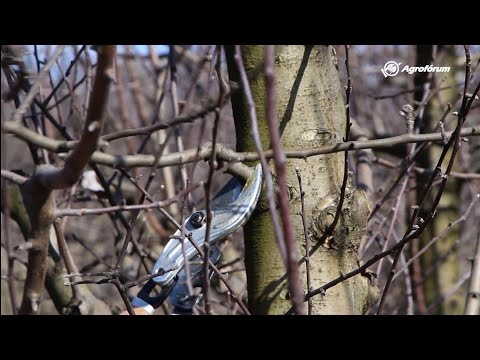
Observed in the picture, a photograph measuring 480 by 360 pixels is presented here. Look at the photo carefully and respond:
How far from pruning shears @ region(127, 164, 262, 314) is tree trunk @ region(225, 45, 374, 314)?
0.26 feet

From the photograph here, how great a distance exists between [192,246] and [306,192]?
0.36 m

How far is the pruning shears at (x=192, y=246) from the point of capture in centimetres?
176

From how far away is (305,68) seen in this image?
75.8 inches

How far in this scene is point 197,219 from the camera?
1.80 meters

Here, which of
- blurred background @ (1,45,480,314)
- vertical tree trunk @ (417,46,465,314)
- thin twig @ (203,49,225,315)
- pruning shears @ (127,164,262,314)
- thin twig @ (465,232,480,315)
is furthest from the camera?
vertical tree trunk @ (417,46,465,314)

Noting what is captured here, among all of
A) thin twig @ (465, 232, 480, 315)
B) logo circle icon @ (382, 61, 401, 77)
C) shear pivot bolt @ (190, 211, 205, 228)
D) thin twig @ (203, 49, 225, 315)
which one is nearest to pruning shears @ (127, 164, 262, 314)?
shear pivot bolt @ (190, 211, 205, 228)

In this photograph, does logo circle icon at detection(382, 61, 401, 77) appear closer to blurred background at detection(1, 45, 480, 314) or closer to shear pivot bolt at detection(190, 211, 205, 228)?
blurred background at detection(1, 45, 480, 314)

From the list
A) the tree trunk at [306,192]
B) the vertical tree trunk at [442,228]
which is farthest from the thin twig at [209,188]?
the vertical tree trunk at [442,228]

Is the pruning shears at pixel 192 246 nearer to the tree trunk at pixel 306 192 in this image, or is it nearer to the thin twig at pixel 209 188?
the tree trunk at pixel 306 192

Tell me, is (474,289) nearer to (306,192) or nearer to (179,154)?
(306,192)

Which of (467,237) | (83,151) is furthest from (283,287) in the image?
(467,237)

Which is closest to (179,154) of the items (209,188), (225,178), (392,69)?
(209,188)

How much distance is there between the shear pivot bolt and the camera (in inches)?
70.6
